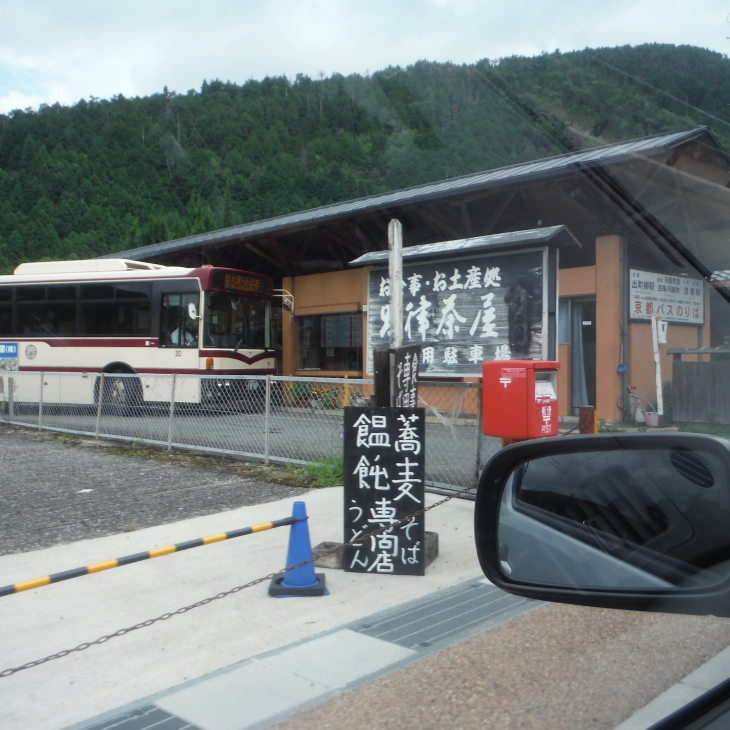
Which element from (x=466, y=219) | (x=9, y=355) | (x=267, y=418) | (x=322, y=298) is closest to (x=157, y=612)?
(x=267, y=418)

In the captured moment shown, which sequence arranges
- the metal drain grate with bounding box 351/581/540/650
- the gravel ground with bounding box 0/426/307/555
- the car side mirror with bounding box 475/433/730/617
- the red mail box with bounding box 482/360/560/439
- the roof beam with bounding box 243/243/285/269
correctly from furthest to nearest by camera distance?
the roof beam with bounding box 243/243/285/269 < the red mail box with bounding box 482/360/560/439 < the gravel ground with bounding box 0/426/307/555 < the metal drain grate with bounding box 351/581/540/650 < the car side mirror with bounding box 475/433/730/617

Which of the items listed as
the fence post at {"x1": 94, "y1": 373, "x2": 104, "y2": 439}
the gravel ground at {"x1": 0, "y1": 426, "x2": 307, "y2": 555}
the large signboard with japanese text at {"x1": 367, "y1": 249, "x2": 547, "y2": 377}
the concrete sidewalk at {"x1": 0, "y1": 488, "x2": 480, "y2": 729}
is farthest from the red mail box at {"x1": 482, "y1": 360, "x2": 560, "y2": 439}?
the fence post at {"x1": 94, "y1": 373, "x2": 104, "y2": 439}

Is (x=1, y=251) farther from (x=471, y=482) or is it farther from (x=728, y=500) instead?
(x=728, y=500)

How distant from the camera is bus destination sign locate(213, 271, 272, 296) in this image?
51.0ft

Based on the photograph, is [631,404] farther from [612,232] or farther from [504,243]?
[504,243]

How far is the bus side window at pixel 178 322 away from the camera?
604 inches

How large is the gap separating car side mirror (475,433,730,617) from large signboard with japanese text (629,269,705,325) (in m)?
12.2

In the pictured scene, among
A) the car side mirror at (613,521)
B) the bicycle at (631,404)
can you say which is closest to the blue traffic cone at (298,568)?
the car side mirror at (613,521)

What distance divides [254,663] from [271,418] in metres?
5.74

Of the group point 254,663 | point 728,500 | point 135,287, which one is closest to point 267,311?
point 135,287

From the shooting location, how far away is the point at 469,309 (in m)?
8.94

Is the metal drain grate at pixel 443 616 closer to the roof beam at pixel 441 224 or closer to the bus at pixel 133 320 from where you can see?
the bus at pixel 133 320

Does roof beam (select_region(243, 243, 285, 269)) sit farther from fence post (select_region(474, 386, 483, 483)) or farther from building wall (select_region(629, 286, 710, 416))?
fence post (select_region(474, 386, 483, 483))

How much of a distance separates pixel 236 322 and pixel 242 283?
924 mm
